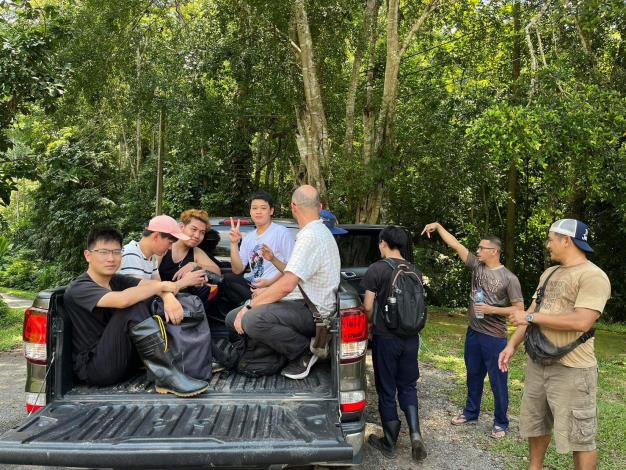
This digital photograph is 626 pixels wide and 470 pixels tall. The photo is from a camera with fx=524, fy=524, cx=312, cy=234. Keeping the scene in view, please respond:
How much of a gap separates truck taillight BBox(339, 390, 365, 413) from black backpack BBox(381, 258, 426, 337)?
84 centimetres

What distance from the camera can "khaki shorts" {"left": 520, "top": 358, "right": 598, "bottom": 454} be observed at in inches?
125

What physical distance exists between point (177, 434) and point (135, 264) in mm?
1677

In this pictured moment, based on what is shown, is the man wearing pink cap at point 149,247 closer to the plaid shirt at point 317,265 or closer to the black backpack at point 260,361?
the black backpack at point 260,361

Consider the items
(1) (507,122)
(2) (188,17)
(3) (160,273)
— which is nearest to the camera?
(3) (160,273)

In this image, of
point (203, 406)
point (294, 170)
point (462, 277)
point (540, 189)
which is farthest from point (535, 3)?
point (203, 406)

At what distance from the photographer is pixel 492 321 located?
4570 millimetres

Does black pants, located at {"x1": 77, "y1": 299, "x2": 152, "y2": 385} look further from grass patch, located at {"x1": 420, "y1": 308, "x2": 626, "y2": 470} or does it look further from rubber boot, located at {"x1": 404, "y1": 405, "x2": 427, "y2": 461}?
grass patch, located at {"x1": 420, "y1": 308, "x2": 626, "y2": 470}

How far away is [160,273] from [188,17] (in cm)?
1256

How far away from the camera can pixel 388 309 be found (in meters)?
4.06

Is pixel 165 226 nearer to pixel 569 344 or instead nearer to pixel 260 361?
pixel 260 361

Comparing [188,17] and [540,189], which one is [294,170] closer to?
[188,17]

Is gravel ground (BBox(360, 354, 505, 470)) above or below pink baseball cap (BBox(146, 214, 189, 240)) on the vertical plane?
below


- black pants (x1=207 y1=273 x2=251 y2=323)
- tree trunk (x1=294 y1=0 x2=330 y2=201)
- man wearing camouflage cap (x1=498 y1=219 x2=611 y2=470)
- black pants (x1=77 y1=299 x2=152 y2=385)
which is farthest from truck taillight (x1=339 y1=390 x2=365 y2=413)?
tree trunk (x1=294 y1=0 x2=330 y2=201)

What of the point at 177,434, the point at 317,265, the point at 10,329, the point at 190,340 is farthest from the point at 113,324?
the point at 10,329
